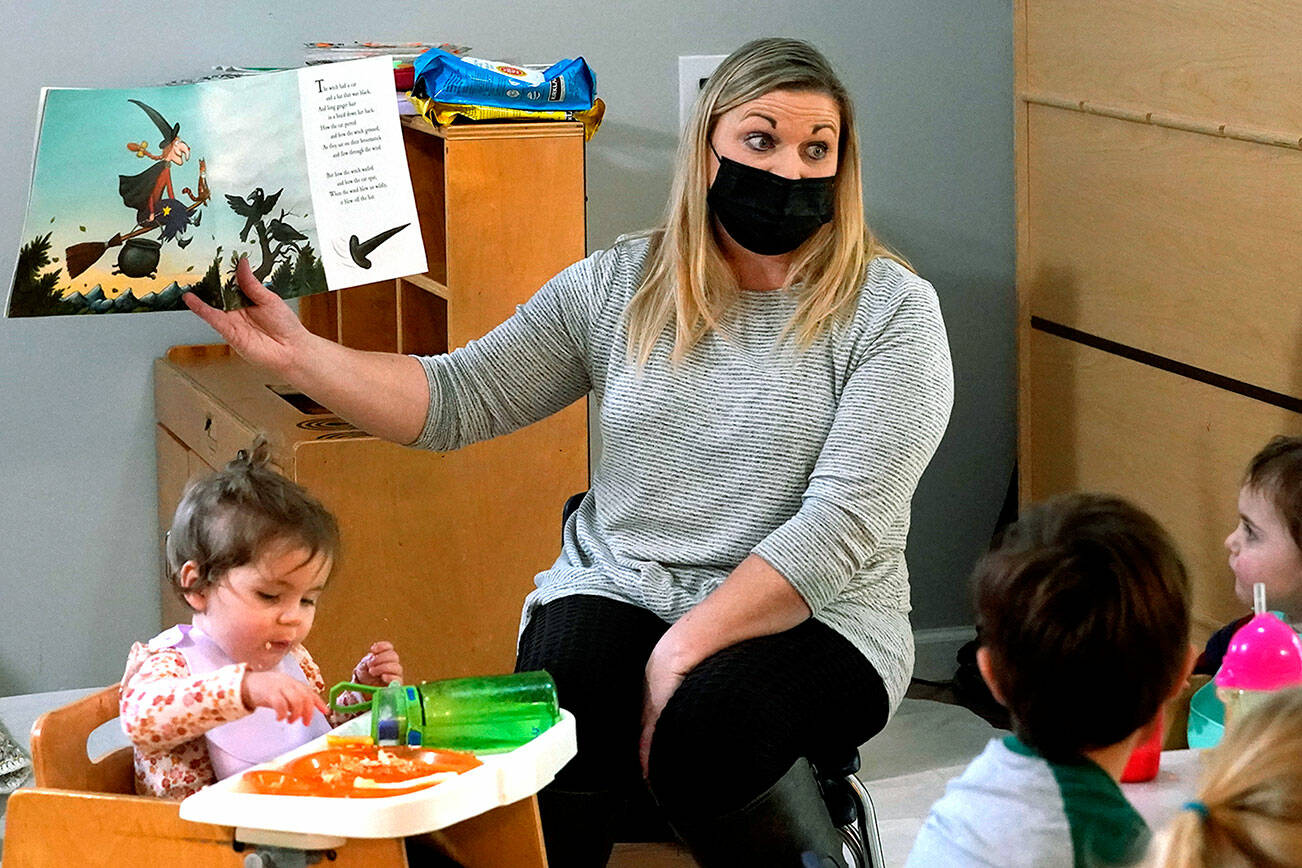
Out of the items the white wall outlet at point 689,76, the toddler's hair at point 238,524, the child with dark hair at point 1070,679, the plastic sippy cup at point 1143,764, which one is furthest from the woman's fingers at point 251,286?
the white wall outlet at point 689,76

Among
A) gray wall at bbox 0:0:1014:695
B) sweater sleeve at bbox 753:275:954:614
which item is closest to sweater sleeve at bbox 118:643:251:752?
sweater sleeve at bbox 753:275:954:614

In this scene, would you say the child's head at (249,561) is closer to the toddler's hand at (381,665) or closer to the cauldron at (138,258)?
the toddler's hand at (381,665)

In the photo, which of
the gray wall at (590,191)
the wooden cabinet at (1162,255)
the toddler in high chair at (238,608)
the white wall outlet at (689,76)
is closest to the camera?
the toddler in high chair at (238,608)

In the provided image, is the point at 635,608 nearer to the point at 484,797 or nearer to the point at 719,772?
the point at 719,772

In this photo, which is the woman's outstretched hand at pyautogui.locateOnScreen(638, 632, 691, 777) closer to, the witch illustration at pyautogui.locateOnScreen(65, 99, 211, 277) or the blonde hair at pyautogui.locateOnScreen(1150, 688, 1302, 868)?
the witch illustration at pyautogui.locateOnScreen(65, 99, 211, 277)

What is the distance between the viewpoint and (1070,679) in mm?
1084

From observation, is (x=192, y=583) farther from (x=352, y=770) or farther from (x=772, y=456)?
(x=772, y=456)

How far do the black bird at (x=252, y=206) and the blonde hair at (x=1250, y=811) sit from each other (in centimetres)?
113

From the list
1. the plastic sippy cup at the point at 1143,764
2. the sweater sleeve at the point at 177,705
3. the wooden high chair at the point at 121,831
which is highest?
the sweater sleeve at the point at 177,705

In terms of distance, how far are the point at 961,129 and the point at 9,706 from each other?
7.15ft

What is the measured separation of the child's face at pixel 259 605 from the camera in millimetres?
1462

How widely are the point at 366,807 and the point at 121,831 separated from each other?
244 millimetres

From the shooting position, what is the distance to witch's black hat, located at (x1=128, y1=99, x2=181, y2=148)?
154 cm

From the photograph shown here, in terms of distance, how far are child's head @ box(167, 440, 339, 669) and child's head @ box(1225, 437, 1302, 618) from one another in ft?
3.20
